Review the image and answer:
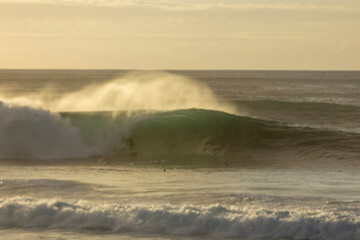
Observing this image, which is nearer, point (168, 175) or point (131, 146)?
point (168, 175)

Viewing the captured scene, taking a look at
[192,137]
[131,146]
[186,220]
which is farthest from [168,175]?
[192,137]

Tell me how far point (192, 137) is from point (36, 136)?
5.45 m

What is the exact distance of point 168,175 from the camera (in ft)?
52.2

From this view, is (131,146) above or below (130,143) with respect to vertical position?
below

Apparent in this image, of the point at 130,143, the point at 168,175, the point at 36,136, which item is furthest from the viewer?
the point at 130,143

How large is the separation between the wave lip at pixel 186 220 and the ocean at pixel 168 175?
17 mm

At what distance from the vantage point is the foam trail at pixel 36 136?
20938 millimetres

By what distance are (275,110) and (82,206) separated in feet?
96.3

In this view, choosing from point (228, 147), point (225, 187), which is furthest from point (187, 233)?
point (228, 147)

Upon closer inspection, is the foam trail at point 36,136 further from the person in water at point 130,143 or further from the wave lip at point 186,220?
the wave lip at point 186,220

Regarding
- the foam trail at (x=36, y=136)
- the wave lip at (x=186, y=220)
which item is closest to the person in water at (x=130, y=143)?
the foam trail at (x=36, y=136)

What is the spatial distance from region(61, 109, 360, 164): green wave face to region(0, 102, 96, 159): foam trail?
67cm

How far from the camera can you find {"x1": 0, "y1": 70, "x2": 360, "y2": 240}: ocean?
34.6ft

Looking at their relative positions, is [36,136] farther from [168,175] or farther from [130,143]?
[168,175]
